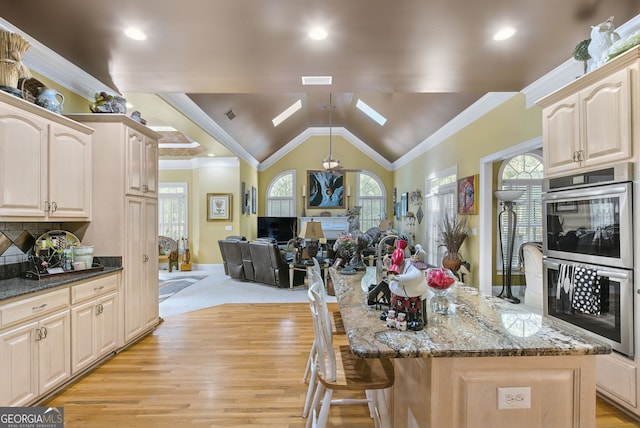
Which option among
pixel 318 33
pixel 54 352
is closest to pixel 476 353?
pixel 318 33

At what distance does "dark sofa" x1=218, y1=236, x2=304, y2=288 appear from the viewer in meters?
6.08

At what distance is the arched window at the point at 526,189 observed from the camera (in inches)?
217

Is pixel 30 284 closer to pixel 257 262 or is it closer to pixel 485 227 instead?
pixel 257 262

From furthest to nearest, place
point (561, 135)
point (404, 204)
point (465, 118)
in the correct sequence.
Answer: point (404, 204) < point (465, 118) < point (561, 135)

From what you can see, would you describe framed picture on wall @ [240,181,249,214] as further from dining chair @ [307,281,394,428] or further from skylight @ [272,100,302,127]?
dining chair @ [307,281,394,428]

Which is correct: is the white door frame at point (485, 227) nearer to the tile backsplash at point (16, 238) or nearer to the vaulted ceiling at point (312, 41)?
the vaulted ceiling at point (312, 41)

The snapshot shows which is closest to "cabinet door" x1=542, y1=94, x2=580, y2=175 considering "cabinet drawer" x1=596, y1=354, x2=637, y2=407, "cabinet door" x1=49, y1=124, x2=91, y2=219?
"cabinet drawer" x1=596, y1=354, x2=637, y2=407

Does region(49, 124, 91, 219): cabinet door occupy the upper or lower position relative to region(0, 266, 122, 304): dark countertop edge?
upper

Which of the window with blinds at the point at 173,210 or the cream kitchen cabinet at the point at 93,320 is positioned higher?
the window with blinds at the point at 173,210

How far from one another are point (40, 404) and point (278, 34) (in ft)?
10.8

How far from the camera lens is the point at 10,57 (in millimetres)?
2396

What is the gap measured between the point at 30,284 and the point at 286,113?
633cm

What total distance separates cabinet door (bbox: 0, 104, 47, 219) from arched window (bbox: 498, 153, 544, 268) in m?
5.97

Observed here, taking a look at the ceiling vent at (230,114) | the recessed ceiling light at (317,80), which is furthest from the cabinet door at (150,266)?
the ceiling vent at (230,114)
